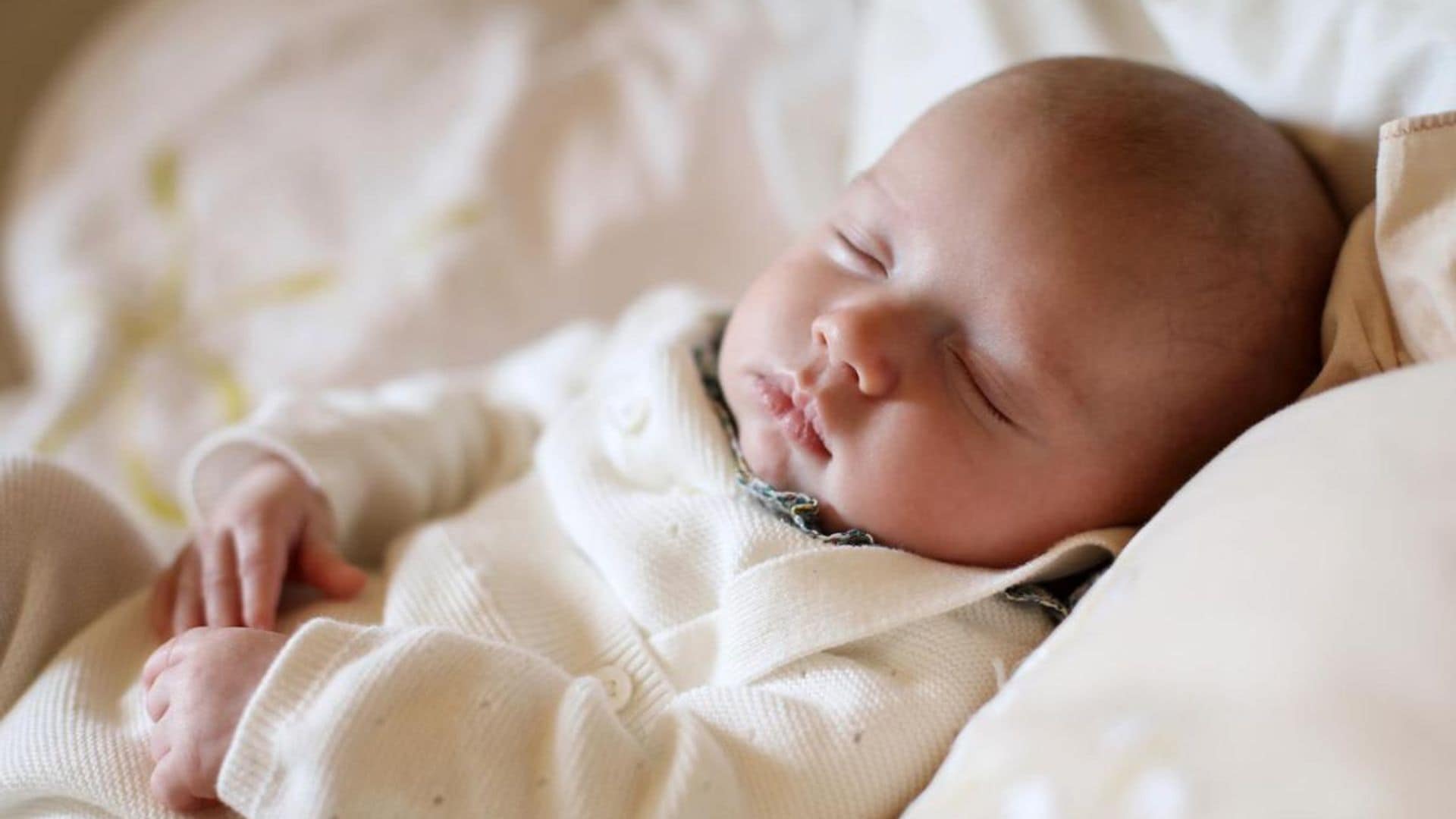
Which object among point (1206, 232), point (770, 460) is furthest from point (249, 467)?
point (1206, 232)

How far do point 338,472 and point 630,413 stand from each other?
0.81 feet

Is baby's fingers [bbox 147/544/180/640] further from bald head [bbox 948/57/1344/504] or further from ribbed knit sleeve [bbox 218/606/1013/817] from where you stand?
bald head [bbox 948/57/1344/504]

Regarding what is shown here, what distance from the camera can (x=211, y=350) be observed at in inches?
55.8

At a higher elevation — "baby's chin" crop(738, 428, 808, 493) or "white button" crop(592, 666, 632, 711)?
"baby's chin" crop(738, 428, 808, 493)

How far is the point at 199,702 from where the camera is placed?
2.40 ft

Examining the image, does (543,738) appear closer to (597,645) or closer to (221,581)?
(597,645)

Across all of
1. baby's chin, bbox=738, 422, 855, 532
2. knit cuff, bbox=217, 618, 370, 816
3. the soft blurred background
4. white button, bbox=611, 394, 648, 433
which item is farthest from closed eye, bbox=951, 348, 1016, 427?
the soft blurred background

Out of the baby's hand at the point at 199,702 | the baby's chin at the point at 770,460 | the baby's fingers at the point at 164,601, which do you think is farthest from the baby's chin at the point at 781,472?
the baby's fingers at the point at 164,601

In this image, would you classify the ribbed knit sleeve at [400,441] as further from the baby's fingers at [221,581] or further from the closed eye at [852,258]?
the closed eye at [852,258]

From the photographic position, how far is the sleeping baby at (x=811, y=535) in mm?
713

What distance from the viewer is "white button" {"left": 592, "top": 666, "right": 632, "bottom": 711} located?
82 centimetres

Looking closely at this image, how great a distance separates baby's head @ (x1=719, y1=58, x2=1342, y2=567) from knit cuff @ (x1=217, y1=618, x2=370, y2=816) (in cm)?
34

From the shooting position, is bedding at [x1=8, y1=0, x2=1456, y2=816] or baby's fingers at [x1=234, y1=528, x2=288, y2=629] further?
baby's fingers at [x1=234, y1=528, x2=288, y2=629]

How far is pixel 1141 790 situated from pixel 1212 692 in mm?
54
